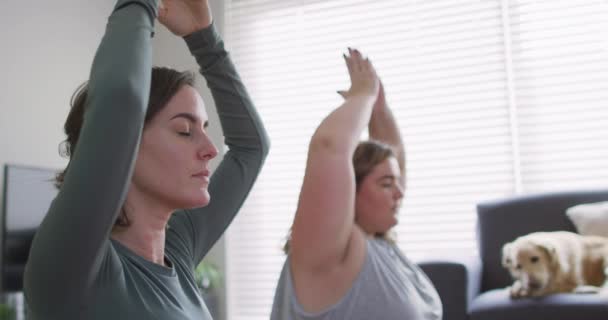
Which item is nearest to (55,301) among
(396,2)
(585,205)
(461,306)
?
(461,306)

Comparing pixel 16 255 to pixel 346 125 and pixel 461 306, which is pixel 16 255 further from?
pixel 346 125

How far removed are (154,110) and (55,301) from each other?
0.30 m

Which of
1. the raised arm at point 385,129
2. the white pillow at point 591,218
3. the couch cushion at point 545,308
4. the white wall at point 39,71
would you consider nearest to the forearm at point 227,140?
the raised arm at point 385,129

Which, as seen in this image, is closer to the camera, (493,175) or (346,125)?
(346,125)

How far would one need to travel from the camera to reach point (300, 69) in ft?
14.1

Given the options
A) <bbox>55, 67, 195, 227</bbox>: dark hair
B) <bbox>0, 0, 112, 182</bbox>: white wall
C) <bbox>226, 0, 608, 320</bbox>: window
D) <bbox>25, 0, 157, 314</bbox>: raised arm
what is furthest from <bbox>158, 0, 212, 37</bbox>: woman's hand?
<bbox>226, 0, 608, 320</bbox>: window

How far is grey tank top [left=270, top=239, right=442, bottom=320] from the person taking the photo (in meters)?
1.04

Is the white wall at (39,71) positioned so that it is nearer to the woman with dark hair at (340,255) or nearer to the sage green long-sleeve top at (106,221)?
the woman with dark hair at (340,255)

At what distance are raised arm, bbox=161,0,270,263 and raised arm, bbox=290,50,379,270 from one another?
103 millimetres

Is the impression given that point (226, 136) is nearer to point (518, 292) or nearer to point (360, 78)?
point (360, 78)

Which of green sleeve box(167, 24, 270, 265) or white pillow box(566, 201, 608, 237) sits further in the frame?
white pillow box(566, 201, 608, 237)

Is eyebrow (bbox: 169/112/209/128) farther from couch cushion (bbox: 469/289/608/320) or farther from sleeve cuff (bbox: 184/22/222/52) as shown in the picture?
couch cushion (bbox: 469/289/608/320)

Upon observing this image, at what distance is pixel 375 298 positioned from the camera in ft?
3.46

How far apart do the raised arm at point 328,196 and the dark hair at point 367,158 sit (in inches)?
8.2
